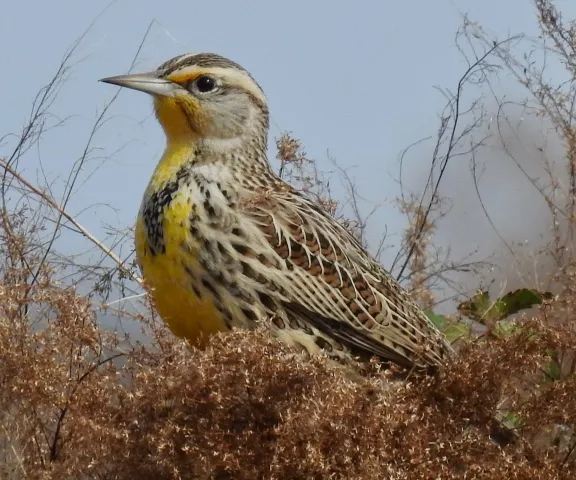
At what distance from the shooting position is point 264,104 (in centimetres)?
320

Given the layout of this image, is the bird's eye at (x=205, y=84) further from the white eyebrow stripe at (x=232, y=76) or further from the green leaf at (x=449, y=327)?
the green leaf at (x=449, y=327)

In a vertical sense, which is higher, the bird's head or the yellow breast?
the bird's head

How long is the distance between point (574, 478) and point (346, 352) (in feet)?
2.49

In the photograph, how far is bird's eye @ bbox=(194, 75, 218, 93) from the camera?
2.98m

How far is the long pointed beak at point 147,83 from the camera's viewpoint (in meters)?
2.85

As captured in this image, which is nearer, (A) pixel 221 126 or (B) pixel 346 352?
(B) pixel 346 352

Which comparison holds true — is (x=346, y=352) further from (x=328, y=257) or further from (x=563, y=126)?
(x=563, y=126)

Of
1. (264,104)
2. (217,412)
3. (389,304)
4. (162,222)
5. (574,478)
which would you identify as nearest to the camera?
(217,412)

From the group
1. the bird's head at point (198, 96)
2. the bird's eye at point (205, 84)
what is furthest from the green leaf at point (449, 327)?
the bird's eye at point (205, 84)

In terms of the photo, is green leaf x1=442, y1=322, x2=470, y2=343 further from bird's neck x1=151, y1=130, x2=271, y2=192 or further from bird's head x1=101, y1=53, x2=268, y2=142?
bird's head x1=101, y1=53, x2=268, y2=142

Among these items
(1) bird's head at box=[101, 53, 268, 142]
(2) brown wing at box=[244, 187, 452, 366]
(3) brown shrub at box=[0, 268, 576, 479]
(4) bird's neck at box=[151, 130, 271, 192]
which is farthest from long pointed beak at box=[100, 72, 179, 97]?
(3) brown shrub at box=[0, 268, 576, 479]

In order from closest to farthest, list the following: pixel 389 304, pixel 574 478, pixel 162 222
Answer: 1. pixel 574 478
2. pixel 162 222
3. pixel 389 304

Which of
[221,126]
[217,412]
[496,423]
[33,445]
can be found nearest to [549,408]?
[496,423]

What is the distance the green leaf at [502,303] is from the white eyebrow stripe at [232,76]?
0.80 metres
